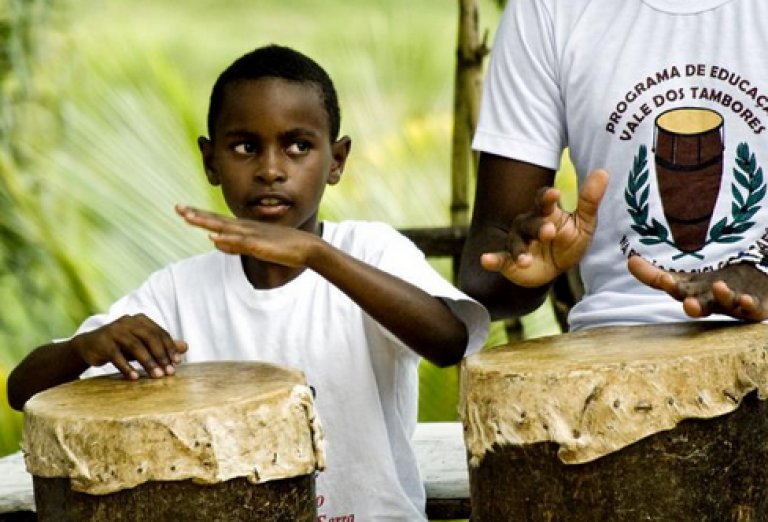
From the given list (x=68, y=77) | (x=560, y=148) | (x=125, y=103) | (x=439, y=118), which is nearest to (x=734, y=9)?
(x=560, y=148)

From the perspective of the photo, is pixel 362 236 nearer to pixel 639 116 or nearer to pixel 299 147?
pixel 299 147

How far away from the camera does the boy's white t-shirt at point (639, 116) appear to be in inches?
99.0

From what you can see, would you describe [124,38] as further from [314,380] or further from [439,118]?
[314,380]

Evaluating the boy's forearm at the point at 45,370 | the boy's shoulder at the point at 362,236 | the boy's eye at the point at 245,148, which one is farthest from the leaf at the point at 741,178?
the boy's forearm at the point at 45,370

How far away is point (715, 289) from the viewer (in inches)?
83.0

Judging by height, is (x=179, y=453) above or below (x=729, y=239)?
below

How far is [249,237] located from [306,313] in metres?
0.48

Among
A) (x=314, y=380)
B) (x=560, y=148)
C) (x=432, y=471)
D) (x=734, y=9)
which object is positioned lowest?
(x=432, y=471)

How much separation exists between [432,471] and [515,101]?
0.73 metres

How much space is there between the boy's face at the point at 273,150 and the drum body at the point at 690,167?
0.55 meters

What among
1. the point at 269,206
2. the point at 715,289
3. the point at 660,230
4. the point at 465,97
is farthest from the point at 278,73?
the point at 465,97

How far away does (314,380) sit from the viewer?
2678 mm

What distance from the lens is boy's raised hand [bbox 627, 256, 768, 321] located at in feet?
6.95

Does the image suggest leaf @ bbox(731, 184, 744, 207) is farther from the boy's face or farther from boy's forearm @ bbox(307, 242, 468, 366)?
the boy's face
